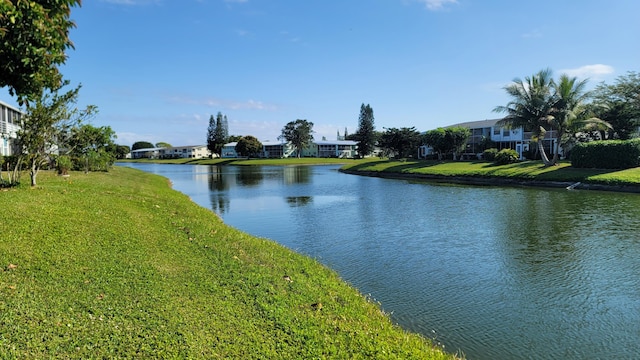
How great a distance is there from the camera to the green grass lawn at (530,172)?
109 feet

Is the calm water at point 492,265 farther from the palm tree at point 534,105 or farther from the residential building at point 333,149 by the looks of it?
the residential building at point 333,149

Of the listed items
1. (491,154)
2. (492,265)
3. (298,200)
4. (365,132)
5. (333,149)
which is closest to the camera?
(492,265)

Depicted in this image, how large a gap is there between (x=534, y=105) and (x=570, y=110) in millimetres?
3686

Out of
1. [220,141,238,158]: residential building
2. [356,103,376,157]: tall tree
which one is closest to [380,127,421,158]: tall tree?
[356,103,376,157]: tall tree

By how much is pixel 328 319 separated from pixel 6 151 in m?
42.3

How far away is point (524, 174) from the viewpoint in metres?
41.5

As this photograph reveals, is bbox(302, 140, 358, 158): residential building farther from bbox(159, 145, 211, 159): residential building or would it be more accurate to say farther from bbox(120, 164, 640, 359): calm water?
bbox(120, 164, 640, 359): calm water

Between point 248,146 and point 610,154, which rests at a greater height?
point 248,146

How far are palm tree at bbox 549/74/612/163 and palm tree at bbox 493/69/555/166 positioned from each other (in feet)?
2.58

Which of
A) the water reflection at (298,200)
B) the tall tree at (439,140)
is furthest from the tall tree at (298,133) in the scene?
the water reflection at (298,200)

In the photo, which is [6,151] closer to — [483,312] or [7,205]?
[7,205]

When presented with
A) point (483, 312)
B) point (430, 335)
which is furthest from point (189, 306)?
point (483, 312)

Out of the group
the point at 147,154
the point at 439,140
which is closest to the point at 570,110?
the point at 439,140

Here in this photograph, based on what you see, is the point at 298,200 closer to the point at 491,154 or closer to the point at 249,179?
the point at 249,179
